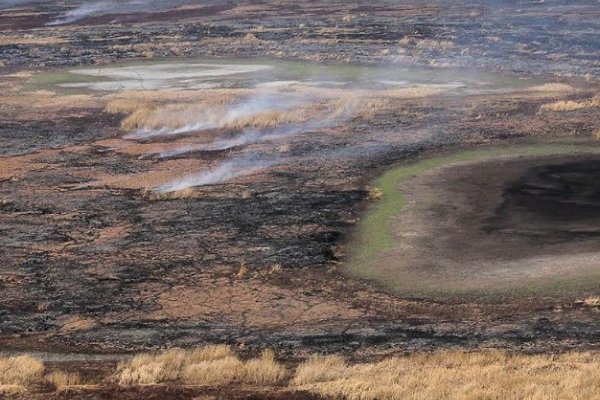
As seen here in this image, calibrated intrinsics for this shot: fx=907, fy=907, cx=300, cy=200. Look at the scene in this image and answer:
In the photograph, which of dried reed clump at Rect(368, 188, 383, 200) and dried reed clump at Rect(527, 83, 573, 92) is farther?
dried reed clump at Rect(527, 83, 573, 92)

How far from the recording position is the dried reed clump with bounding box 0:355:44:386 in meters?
15.9

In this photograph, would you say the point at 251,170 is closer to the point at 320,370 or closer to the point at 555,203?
the point at 555,203

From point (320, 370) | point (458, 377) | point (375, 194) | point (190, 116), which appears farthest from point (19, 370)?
point (190, 116)

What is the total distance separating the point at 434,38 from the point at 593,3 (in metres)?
24.7

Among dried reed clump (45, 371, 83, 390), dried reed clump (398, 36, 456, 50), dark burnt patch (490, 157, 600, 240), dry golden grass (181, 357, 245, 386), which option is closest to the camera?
dried reed clump (45, 371, 83, 390)

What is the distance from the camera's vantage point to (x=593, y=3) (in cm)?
8250

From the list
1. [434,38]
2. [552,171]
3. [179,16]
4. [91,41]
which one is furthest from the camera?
[179,16]

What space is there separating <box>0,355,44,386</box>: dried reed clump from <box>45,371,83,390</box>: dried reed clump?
0.30 meters

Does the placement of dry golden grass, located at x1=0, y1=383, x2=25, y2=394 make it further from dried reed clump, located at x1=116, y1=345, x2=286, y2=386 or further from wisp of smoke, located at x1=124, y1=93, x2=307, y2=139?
wisp of smoke, located at x1=124, y1=93, x2=307, y2=139

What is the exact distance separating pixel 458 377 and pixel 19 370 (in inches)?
309

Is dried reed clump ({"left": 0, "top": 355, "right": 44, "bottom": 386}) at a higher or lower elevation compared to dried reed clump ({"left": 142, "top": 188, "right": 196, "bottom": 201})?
higher

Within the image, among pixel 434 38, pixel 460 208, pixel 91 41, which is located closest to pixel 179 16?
pixel 91 41

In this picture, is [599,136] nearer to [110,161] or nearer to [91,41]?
[110,161]

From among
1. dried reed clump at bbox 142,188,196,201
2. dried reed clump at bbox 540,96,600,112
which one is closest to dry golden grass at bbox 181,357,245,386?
Answer: dried reed clump at bbox 142,188,196,201
